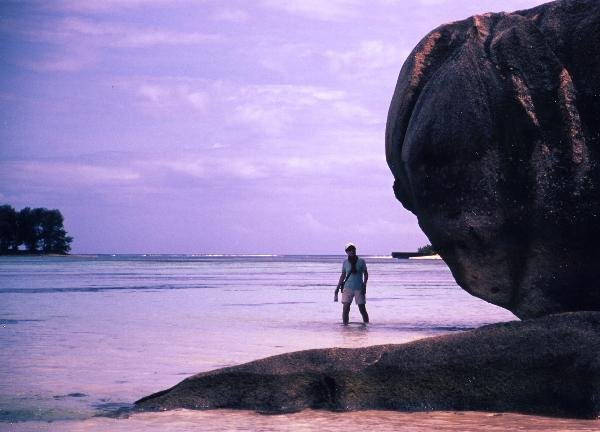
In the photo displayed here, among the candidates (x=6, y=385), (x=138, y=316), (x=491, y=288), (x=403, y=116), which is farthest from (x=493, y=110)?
(x=138, y=316)

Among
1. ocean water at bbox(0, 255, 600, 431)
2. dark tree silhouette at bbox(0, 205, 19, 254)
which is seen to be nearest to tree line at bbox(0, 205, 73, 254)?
dark tree silhouette at bbox(0, 205, 19, 254)

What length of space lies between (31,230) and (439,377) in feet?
428

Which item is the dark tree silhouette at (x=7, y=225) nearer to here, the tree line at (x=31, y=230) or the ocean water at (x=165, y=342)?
the tree line at (x=31, y=230)

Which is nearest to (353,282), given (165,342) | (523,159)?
(165,342)

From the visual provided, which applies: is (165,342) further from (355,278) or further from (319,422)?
(319,422)

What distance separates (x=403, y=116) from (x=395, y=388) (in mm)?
3382

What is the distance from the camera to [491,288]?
9.35 meters

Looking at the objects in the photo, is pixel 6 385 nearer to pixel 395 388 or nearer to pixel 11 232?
pixel 395 388

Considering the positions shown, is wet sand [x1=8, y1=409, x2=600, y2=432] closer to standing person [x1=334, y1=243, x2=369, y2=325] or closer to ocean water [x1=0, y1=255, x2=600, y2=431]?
ocean water [x1=0, y1=255, x2=600, y2=431]

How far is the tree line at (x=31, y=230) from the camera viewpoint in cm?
12950

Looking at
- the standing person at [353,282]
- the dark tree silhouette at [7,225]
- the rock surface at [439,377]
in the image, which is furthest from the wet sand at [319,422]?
the dark tree silhouette at [7,225]

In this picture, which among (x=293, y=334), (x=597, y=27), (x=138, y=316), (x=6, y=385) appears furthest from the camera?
(x=138, y=316)

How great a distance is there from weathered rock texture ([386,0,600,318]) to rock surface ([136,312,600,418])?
57.4 inches

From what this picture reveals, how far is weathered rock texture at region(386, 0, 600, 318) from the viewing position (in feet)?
29.0
